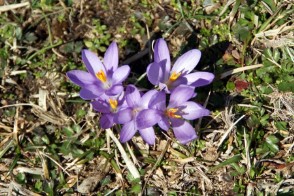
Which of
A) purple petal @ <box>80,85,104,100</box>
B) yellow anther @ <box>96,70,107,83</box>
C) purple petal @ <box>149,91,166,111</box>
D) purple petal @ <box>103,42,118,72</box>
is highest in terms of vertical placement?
purple petal @ <box>103,42,118,72</box>

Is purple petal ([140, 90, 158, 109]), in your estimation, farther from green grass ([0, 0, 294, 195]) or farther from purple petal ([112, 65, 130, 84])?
green grass ([0, 0, 294, 195])

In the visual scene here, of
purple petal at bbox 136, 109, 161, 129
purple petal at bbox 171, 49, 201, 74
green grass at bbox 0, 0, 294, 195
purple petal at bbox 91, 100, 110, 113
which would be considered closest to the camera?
purple petal at bbox 136, 109, 161, 129

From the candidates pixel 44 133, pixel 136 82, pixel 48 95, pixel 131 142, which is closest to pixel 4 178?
pixel 44 133

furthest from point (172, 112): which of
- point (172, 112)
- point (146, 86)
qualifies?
point (146, 86)

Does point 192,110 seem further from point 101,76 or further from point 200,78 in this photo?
point 101,76

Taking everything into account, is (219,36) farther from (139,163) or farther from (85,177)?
(85,177)

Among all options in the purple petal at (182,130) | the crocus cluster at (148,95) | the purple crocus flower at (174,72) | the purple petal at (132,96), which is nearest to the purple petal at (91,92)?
the crocus cluster at (148,95)

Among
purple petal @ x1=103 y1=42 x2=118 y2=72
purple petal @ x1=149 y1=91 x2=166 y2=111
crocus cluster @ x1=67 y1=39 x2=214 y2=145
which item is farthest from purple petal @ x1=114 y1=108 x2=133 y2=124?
purple petal @ x1=103 y1=42 x2=118 y2=72

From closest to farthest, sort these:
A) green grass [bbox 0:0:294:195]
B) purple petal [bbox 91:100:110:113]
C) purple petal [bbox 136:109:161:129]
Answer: purple petal [bbox 136:109:161:129] < purple petal [bbox 91:100:110:113] < green grass [bbox 0:0:294:195]
